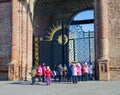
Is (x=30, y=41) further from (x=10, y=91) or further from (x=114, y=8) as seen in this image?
(x=10, y=91)

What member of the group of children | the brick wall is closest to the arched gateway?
the brick wall

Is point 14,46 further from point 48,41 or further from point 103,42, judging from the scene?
point 103,42

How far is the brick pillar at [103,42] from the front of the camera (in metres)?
20.6

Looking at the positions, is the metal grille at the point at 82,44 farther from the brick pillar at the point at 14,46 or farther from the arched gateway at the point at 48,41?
the brick pillar at the point at 14,46

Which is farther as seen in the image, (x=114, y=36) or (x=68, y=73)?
(x=114, y=36)

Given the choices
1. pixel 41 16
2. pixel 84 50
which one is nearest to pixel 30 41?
pixel 84 50

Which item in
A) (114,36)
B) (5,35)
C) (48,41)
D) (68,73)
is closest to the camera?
(68,73)

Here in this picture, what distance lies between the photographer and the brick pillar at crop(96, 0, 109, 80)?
813 inches

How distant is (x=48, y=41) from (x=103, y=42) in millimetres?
5356

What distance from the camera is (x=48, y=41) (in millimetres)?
25078

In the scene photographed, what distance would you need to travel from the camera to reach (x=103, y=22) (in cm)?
2123

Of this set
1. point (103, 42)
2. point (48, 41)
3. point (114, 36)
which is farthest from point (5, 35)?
point (114, 36)

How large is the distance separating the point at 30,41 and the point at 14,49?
140cm

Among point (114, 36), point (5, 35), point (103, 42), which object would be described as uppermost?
point (5, 35)
